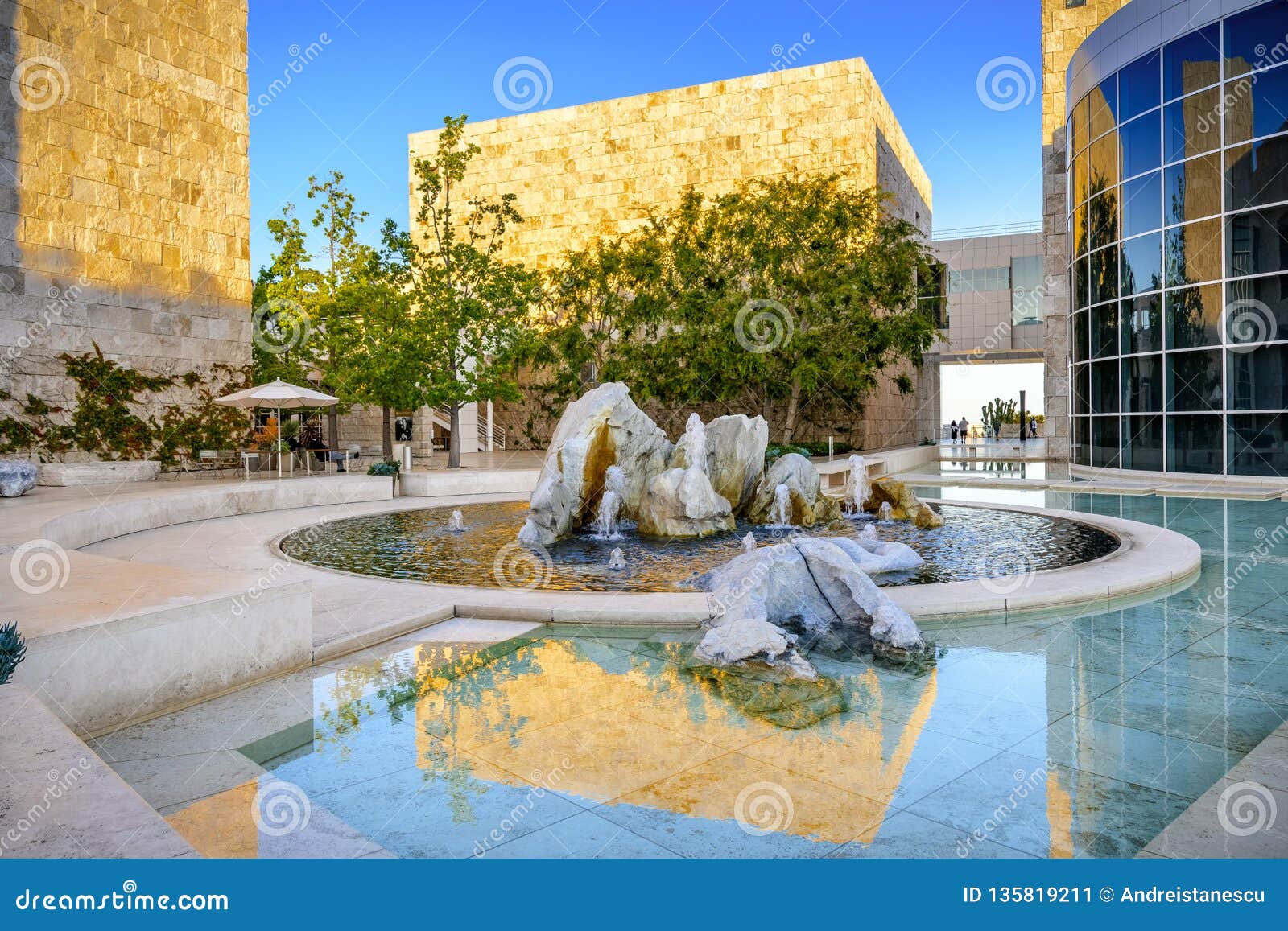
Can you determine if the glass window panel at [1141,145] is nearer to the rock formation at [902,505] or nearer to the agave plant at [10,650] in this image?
the rock formation at [902,505]

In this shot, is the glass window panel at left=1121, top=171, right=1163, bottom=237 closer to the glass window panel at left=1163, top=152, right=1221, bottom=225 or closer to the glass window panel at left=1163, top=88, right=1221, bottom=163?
the glass window panel at left=1163, top=152, right=1221, bottom=225

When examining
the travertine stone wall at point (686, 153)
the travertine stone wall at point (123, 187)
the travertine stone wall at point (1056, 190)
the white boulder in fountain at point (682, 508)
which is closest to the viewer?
the white boulder in fountain at point (682, 508)

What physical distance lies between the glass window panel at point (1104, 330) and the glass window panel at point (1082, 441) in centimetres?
241

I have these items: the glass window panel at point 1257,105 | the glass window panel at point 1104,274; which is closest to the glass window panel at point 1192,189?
the glass window panel at point 1257,105

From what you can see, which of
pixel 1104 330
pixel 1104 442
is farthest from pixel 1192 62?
pixel 1104 442

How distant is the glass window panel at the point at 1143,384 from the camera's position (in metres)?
24.8

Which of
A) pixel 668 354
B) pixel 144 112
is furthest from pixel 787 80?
pixel 144 112

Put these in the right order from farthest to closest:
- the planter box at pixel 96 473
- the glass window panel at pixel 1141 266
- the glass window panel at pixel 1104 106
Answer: the glass window panel at pixel 1104 106, the glass window panel at pixel 1141 266, the planter box at pixel 96 473

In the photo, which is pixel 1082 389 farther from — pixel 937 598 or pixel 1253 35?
pixel 937 598

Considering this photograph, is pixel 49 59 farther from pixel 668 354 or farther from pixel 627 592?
pixel 627 592

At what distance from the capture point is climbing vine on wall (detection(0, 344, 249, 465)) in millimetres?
20531

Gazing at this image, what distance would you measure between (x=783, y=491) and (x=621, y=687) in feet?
33.2

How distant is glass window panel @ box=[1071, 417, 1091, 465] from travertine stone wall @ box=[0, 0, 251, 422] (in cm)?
2680

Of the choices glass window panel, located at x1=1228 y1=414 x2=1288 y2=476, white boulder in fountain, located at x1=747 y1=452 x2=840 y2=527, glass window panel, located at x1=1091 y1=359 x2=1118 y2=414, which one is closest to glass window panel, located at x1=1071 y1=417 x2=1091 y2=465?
glass window panel, located at x1=1091 y1=359 x2=1118 y2=414
